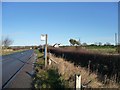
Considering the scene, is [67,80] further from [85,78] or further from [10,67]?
[10,67]

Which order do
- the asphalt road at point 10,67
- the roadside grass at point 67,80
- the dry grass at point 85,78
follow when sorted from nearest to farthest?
the dry grass at point 85,78, the roadside grass at point 67,80, the asphalt road at point 10,67

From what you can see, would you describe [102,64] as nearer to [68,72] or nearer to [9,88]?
[68,72]

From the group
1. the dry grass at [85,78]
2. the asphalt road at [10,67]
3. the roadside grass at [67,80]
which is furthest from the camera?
the asphalt road at [10,67]

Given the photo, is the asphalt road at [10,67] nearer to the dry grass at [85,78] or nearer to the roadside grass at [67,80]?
the roadside grass at [67,80]

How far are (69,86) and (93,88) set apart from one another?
1.16 m

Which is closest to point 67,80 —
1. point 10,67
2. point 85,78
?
point 85,78

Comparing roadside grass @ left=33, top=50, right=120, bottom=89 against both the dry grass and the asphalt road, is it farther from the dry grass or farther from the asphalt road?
the asphalt road

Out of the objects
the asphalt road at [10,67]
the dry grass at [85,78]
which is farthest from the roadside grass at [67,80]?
the asphalt road at [10,67]

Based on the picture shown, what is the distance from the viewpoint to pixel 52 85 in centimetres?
1159

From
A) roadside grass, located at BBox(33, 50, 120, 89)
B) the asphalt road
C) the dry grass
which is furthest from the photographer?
the asphalt road

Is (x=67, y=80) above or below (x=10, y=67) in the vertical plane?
above

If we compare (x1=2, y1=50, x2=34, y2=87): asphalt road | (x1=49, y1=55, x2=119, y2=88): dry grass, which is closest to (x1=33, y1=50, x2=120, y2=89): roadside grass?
(x1=49, y1=55, x2=119, y2=88): dry grass

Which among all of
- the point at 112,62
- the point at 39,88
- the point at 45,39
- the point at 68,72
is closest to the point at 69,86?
the point at 39,88

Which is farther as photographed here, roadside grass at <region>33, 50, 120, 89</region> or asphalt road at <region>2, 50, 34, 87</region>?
asphalt road at <region>2, 50, 34, 87</region>
